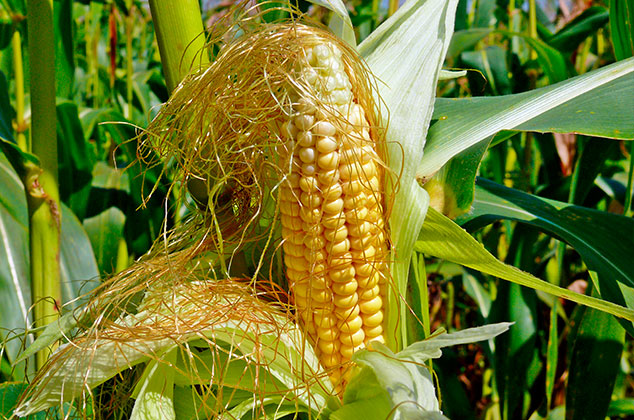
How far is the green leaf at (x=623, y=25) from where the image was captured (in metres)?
1.27

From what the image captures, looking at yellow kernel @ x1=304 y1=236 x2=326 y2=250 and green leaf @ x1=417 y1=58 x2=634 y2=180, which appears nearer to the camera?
yellow kernel @ x1=304 y1=236 x2=326 y2=250

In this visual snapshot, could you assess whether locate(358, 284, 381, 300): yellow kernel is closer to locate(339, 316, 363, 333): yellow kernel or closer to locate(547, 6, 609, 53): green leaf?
locate(339, 316, 363, 333): yellow kernel

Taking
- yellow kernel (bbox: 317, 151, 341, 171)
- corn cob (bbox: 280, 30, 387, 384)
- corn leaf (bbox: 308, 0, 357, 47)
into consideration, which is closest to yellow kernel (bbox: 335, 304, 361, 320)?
corn cob (bbox: 280, 30, 387, 384)

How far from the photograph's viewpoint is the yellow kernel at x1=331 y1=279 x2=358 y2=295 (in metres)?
0.80

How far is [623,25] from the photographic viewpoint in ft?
4.24

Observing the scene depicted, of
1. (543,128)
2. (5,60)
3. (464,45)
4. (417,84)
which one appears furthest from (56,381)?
(5,60)

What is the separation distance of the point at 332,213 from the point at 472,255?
8.2 inches

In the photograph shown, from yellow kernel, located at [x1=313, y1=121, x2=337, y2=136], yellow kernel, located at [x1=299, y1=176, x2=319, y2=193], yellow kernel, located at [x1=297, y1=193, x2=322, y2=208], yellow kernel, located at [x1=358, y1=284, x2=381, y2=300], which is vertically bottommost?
yellow kernel, located at [x1=358, y1=284, x2=381, y2=300]

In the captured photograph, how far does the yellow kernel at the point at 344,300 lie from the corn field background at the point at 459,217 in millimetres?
76

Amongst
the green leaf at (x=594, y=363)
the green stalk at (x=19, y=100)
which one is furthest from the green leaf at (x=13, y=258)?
the green leaf at (x=594, y=363)

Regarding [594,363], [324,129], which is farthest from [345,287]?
[594,363]

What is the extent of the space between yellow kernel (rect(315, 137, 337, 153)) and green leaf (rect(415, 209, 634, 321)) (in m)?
0.17

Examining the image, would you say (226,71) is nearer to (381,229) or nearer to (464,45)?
(381,229)

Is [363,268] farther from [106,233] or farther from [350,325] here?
[106,233]
